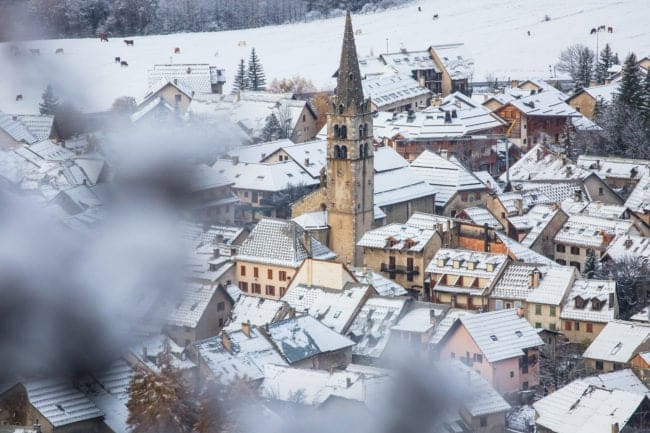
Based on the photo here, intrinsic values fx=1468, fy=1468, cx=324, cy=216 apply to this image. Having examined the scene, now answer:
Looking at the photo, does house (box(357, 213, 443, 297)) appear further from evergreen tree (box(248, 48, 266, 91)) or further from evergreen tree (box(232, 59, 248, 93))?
evergreen tree (box(232, 59, 248, 93))

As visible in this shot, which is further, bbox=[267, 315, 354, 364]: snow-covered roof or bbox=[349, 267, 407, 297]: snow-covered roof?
bbox=[349, 267, 407, 297]: snow-covered roof

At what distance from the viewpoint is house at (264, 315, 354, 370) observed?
35406 mm

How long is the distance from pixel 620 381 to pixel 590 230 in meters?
15.3

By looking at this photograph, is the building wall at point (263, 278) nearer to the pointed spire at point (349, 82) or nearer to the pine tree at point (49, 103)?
the pointed spire at point (349, 82)

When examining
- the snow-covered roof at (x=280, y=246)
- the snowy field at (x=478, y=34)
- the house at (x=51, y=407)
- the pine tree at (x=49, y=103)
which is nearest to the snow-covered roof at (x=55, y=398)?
the house at (x=51, y=407)

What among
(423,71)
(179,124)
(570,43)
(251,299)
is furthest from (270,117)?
(179,124)

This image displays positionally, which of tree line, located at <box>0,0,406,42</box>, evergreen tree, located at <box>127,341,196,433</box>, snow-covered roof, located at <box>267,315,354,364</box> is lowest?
snow-covered roof, located at <box>267,315,354,364</box>

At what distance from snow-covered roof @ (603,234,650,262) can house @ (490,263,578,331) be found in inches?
151

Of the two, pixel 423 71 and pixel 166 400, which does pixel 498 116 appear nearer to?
pixel 423 71

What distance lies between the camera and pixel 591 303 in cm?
4059

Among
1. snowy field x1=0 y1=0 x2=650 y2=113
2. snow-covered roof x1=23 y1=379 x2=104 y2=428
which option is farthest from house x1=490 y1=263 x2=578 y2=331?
snow-covered roof x1=23 y1=379 x2=104 y2=428

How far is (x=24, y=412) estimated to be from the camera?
19.7 m

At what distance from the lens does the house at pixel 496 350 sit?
36.0m

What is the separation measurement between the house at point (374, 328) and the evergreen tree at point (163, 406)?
41.5 ft
